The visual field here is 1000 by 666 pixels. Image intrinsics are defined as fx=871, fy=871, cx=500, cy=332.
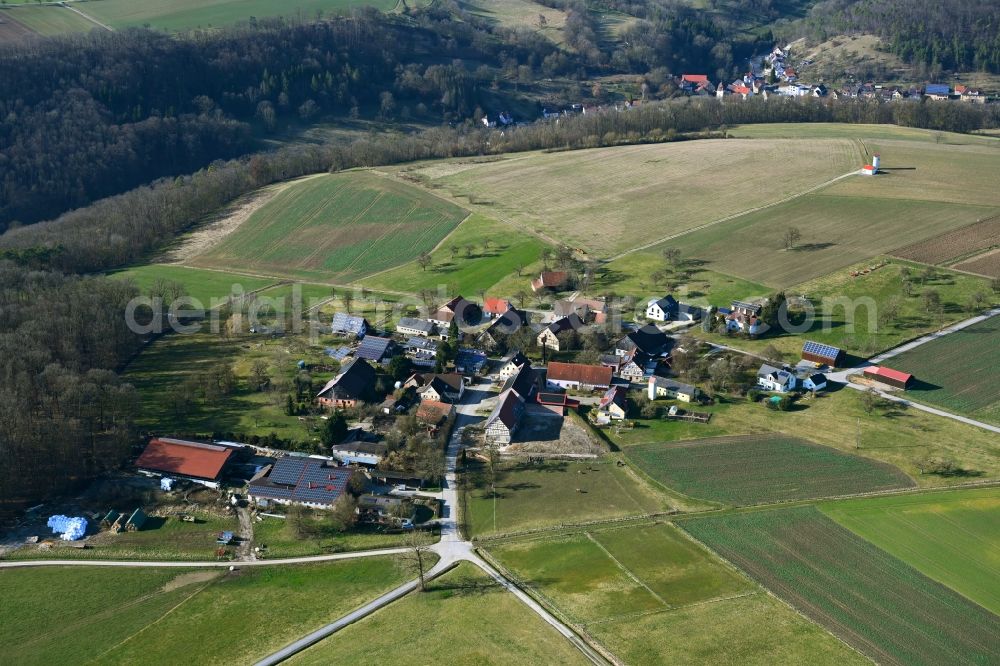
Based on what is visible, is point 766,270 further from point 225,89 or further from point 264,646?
point 225,89

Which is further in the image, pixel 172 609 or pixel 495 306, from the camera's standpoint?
pixel 495 306

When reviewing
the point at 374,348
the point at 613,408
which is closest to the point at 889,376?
the point at 613,408

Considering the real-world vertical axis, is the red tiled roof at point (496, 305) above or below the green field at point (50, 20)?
below

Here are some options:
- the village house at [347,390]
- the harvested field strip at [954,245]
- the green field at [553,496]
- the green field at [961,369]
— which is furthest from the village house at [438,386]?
the harvested field strip at [954,245]

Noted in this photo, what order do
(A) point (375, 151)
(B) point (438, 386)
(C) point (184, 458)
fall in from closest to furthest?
(C) point (184, 458) → (B) point (438, 386) → (A) point (375, 151)

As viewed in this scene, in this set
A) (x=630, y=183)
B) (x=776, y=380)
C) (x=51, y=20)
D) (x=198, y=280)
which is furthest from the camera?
(x=51, y=20)

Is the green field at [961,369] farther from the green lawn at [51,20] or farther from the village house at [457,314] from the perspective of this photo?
the green lawn at [51,20]

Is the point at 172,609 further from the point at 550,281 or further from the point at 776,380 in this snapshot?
the point at 550,281
